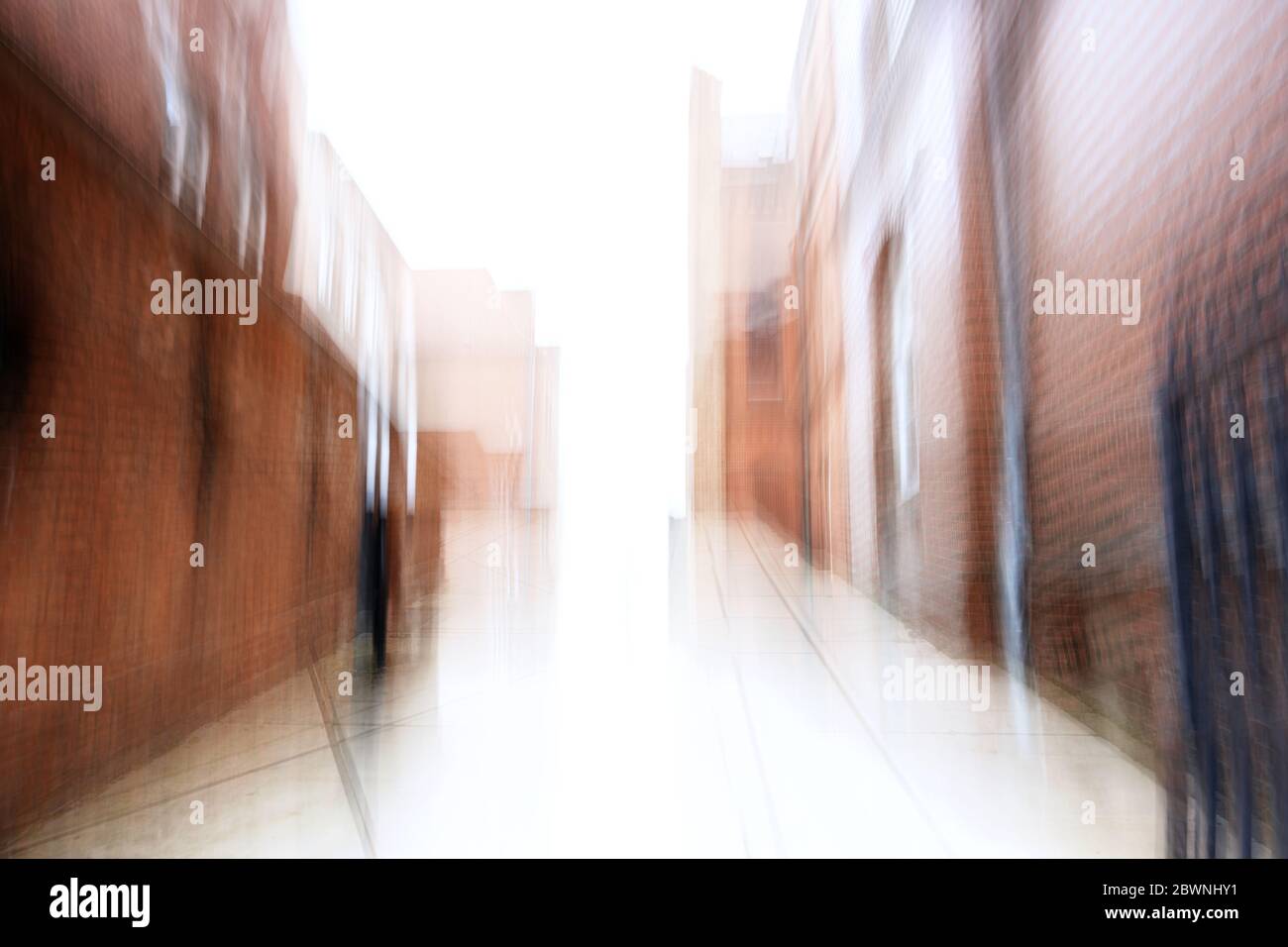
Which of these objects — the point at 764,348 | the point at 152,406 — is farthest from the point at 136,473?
the point at 764,348

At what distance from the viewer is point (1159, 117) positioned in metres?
0.91

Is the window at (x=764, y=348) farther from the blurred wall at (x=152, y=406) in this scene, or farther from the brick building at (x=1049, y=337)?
the blurred wall at (x=152, y=406)

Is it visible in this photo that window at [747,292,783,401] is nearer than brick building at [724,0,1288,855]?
No

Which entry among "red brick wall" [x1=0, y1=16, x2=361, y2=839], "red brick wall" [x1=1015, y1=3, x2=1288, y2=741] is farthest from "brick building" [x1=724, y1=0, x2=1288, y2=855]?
"red brick wall" [x1=0, y1=16, x2=361, y2=839]

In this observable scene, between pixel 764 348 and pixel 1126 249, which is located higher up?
pixel 1126 249

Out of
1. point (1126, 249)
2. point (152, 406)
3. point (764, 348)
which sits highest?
point (1126, 249)

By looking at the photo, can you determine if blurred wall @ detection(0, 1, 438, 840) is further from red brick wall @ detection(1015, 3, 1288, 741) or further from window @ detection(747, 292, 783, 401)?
red brick wall @ detection(1015, 3, 1288, 741)

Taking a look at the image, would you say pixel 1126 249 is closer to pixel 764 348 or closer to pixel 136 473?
pixel 764 348

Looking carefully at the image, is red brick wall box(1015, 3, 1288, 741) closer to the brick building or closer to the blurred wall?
the brick building

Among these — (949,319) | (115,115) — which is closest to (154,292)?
(115,115)

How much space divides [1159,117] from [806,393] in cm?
65

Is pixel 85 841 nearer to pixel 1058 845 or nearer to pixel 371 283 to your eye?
pixel 371 283

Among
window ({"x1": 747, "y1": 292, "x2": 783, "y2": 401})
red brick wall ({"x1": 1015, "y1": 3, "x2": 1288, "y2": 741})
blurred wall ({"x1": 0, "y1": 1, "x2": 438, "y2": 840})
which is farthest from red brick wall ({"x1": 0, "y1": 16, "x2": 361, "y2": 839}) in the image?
red brick wall ({"x1": 1015, "y1": 3, "x2": 1288, "y2": 741})

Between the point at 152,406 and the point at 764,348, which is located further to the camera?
the point at 764,348
